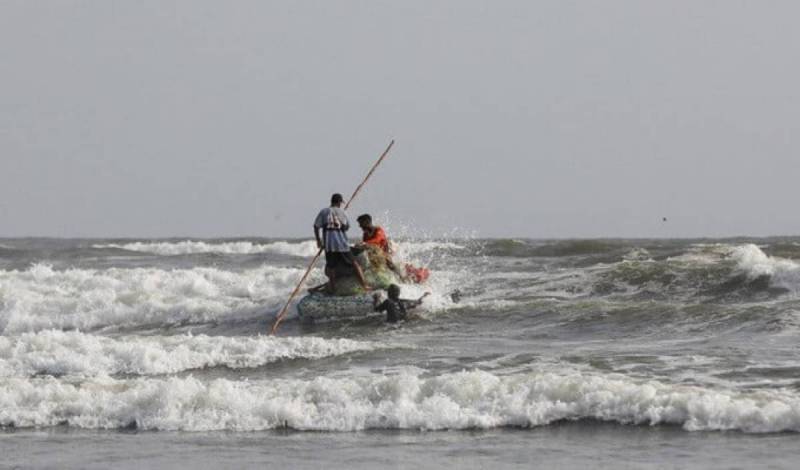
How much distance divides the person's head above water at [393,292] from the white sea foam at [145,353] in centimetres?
281

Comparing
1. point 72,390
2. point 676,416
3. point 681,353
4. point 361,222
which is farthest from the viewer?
point 361,222

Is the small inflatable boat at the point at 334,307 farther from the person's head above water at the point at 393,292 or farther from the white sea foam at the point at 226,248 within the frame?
the white sea foam at the point at 226,248

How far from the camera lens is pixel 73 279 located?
26.2m

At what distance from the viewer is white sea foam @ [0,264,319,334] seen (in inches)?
872

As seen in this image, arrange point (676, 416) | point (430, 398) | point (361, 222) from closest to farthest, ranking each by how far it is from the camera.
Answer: point (676, 416), point (430, 398), point (361, 222)

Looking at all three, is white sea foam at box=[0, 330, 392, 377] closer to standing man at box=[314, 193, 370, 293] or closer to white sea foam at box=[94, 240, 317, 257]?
standing man at box=[314, 193, 370, 293]

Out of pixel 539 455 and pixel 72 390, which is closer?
pixel 539 455

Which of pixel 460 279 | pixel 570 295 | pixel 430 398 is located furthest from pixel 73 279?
pixel 430 398

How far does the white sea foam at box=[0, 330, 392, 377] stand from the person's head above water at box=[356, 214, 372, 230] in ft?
13.1

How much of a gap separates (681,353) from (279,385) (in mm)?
4585

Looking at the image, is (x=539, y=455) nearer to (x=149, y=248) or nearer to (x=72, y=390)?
(x=72, y=390)

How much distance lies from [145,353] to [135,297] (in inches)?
316

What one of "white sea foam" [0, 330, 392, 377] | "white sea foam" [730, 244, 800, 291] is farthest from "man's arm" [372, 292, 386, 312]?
"white sea foam" [730, 244, 800, 291]

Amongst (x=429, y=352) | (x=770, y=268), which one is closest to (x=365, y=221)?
(x=429, y=352)
